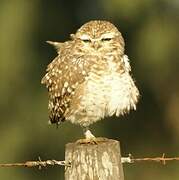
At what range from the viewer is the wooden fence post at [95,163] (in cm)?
436

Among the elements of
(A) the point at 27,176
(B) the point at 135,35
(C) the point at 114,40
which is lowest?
(A) the point at 27,176

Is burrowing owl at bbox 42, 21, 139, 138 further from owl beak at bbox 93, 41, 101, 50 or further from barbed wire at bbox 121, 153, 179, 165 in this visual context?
barbed wire at bbox 121, 153, 179, 165

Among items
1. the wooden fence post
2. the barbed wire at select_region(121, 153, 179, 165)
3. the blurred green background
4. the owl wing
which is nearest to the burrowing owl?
the owl wing

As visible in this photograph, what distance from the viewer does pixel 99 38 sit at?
606 cm

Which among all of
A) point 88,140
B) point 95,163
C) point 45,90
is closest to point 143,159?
point 88,140

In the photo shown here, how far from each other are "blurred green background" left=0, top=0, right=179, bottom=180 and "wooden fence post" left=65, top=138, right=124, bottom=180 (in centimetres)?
785

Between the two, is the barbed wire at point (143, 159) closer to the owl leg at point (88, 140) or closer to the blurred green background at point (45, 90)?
the owl leg at point (88, 140)

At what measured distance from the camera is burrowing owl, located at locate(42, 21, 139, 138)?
582 centimetres

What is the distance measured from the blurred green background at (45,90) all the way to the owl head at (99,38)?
19.6 feet

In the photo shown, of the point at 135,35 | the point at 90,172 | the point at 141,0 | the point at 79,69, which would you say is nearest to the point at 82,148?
the point at 90,172

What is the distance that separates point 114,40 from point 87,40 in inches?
7.5

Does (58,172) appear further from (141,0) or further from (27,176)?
(141,0)

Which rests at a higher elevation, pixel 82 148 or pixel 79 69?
pixel 79 69

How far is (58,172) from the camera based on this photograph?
563 inches
